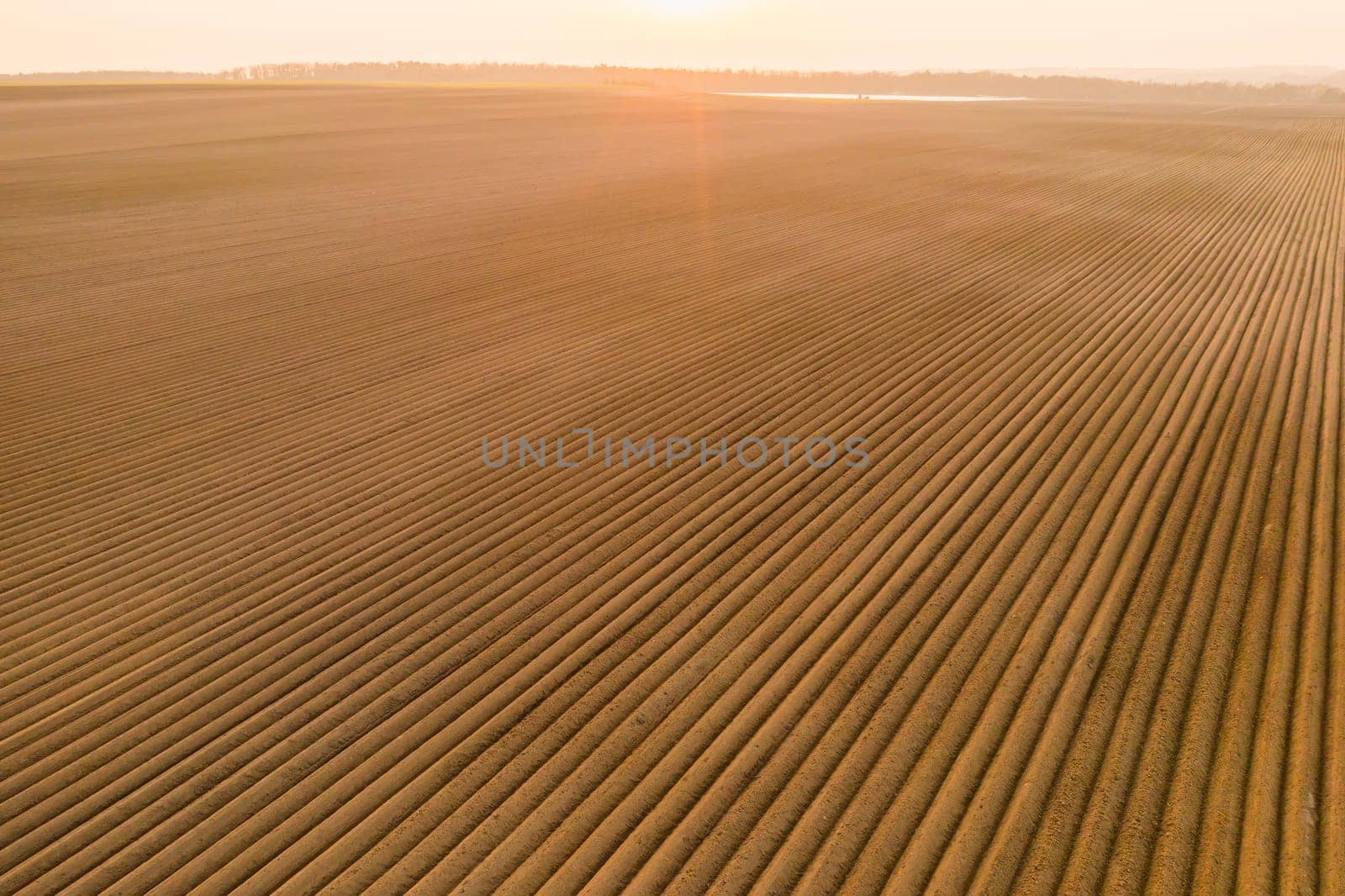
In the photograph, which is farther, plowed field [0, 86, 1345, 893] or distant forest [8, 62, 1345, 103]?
distant forest [8, 62, 1345, 103]

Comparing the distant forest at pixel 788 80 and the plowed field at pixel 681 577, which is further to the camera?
the distant forest at pixel 788 80

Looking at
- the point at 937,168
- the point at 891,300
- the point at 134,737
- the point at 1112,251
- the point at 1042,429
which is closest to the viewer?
the point at 134,737

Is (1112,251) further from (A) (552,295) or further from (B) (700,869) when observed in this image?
(B) (700,869)

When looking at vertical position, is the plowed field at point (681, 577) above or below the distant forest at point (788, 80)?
below

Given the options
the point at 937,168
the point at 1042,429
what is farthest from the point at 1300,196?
the point at 1042,429

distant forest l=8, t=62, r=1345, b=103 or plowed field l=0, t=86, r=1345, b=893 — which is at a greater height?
distant forest l=8, t=62, r=1345, b=103
